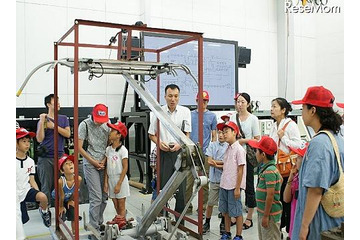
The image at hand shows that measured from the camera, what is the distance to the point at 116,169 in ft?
11.3

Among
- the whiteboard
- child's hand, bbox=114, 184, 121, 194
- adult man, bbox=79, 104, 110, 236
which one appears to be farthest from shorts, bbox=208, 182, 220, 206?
the whiteboard

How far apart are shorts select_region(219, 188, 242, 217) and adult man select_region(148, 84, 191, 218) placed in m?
0.50

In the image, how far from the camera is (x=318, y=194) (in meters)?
1.88

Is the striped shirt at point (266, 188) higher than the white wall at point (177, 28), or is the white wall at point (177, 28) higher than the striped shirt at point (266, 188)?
the white wall at point (177, 28)

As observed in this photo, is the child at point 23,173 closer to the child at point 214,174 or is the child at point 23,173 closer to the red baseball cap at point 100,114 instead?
the red baseball cap at point 100,114

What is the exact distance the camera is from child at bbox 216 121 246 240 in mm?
3221

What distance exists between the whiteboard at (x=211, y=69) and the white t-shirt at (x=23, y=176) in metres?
3.15

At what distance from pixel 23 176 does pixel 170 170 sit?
143 cm

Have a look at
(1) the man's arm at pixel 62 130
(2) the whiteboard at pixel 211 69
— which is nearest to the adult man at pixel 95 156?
(1) the man's arm at pixel 62 130

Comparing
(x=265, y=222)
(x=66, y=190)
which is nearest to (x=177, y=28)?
(x=66, y=190)

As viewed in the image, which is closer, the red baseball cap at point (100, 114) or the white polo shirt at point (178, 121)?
the red baseball cap at point (100, 114)

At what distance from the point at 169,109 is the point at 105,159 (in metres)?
0.84

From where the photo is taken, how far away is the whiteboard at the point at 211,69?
605cm

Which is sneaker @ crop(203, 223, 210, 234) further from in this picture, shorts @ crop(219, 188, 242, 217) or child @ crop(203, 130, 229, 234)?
shorts @ crop(219, 188, 242, 217)
